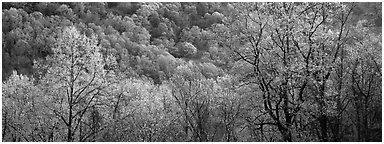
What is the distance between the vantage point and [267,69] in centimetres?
1584

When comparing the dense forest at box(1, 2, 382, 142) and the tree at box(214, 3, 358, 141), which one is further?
the dense forest at box(1, 2, 382, 142)

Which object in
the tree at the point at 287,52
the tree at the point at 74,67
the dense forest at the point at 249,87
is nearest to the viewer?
the tree at the point at 287,52

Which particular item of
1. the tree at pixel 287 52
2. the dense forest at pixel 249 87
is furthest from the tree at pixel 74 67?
the tree at pixel 287 52

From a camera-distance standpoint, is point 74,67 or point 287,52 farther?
point 74,67

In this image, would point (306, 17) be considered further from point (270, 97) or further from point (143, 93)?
point (143, 93)

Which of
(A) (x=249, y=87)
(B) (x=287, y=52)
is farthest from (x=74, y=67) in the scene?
(B) (x=287, y=52)

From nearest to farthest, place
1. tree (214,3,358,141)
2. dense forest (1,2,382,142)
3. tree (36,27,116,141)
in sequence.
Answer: tree (214,3,358,141) < dense forest (1,2,382,142) < tree (36,27,116,141)

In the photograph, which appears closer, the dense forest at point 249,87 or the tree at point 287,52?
the tree at point 287,52

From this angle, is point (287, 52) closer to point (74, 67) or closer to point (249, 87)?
point (249, 87)

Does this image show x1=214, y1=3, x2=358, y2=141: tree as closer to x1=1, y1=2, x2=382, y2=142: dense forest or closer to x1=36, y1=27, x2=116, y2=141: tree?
x1=1, y1=2, x2=382, y2=142: dense forest

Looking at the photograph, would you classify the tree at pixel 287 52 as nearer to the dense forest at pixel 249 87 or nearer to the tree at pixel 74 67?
the dense forest at pixel 249 87

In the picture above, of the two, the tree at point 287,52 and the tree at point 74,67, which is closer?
the tree at point 287,52

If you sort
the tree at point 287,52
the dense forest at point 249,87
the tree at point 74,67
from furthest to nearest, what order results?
the tree at point 74,67 → the dense forest at point 249,87 → the tree at point 287,52

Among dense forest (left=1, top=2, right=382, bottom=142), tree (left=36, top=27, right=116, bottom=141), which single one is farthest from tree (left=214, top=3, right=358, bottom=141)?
tree (left=36, top=27, right=116, bottom=141)
